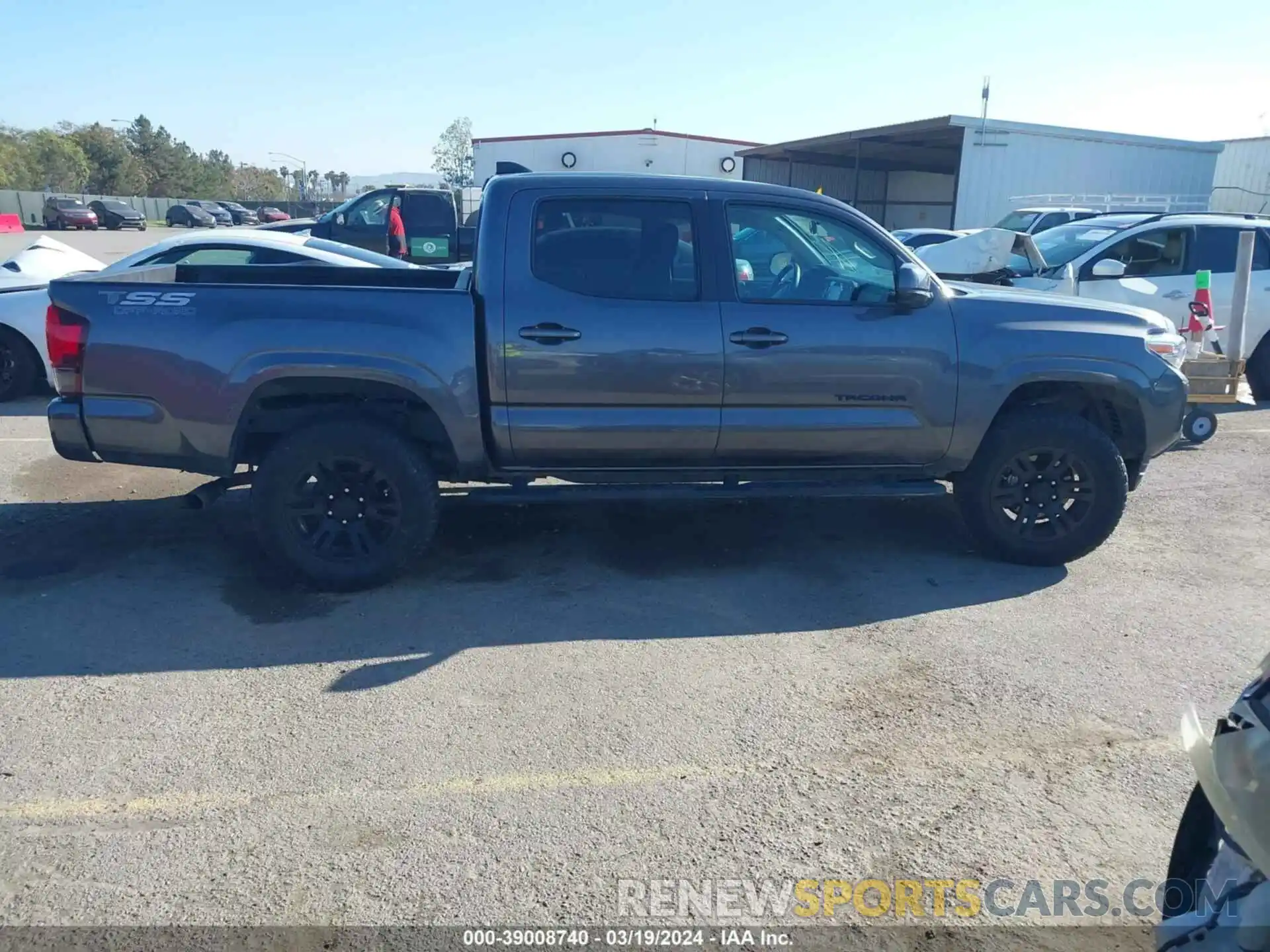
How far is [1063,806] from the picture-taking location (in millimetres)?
3350

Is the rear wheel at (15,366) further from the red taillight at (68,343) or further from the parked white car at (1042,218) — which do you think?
the parked white car at (1042,218)

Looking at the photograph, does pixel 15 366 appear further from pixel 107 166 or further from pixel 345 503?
pixel 107 166

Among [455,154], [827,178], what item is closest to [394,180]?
[455,154]

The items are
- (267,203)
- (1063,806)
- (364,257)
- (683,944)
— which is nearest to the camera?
(683,944)

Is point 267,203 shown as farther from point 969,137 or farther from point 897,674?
point 897,674

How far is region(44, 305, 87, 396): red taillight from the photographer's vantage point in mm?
4789

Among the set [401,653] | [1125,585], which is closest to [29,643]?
[401,653]

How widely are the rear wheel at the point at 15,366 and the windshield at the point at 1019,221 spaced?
1653 cm

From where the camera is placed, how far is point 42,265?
9867 millimetres

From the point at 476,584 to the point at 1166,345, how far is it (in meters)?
4.15

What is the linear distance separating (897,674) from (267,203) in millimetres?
81171

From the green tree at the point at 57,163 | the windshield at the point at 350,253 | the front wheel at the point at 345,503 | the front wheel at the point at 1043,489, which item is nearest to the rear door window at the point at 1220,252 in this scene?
the front wheel at the point at 1043,489

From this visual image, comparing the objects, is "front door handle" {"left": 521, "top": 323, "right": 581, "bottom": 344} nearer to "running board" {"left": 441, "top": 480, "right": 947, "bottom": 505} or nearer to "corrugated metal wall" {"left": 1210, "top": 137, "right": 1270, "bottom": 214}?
"running board" {"left": 441, "top": 480, "right": 947, "bottom": 505}

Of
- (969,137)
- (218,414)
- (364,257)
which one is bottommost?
(218,414)
